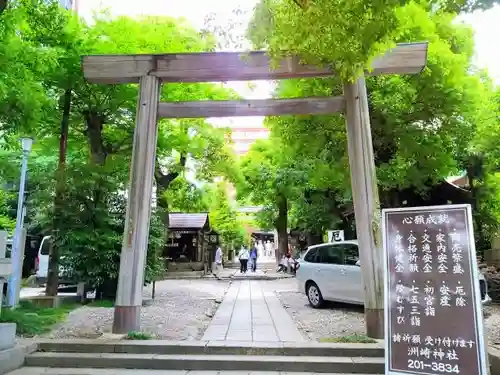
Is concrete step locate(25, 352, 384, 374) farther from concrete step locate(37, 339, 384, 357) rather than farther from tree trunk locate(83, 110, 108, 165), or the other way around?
tree trunk locate(83, 110, 108, 165)

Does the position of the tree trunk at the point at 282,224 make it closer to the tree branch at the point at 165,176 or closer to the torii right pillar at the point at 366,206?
the tree branch at the point at 165,176

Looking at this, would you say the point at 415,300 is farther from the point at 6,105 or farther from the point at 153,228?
the point at 153,228

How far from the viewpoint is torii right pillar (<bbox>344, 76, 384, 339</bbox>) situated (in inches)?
270

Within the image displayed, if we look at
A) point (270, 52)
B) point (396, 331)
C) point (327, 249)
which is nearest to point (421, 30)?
point (327, 249)

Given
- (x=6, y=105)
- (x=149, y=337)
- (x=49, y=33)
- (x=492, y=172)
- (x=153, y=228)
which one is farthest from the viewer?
(x=492, y=172)

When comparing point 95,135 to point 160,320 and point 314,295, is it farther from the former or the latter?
A: point 314,295

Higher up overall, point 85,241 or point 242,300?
point 85,241

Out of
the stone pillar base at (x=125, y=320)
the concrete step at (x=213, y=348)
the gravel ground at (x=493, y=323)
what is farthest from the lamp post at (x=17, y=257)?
the gravel ground at (x=493, y=323)

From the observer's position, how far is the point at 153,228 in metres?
12.2

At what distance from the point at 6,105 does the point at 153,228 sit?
5.54 m

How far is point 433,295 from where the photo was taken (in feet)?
13.2

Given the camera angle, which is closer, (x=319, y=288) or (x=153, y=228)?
(x=319, y=288)

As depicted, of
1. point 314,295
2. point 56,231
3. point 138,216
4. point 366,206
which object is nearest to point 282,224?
point 314,295

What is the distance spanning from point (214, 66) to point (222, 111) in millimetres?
841
